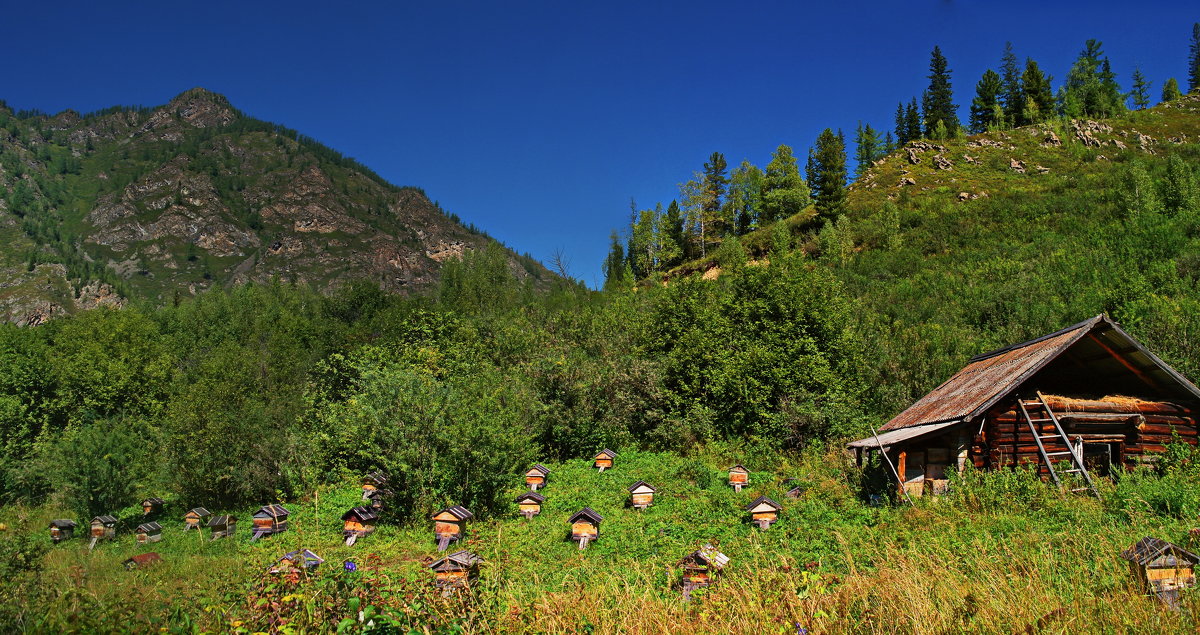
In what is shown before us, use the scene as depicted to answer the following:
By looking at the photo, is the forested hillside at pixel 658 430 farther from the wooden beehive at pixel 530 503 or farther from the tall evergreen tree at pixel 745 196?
the tall evergreen tree at pixel 745 196

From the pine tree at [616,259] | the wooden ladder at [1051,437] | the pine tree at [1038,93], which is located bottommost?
the wooden ladder at [1051,437]

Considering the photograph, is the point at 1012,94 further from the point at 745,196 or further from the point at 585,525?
the point at 585,525

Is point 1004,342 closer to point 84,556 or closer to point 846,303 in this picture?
point 846,303

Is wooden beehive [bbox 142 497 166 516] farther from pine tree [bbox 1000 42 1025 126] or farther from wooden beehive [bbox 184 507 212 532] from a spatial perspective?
pine tree [bbox 1000 42 1025 126]

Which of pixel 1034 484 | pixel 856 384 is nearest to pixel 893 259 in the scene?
pixel 856 384

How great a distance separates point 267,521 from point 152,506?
9.79 metres

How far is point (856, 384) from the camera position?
930 inches

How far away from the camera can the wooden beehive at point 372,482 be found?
19.1 metres

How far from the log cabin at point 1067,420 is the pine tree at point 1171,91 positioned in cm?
9494

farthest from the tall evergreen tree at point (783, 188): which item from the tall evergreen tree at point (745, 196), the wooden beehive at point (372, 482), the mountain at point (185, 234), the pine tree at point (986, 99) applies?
the mountain at point (185, 234)

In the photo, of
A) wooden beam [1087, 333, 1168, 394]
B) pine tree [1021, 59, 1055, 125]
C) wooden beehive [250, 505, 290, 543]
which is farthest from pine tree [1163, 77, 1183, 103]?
wooden beehive [250, 505, 290, 543]

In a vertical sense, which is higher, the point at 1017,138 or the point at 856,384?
the point at 1017,138

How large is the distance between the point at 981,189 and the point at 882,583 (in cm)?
5942

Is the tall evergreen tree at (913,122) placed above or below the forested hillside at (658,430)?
above
